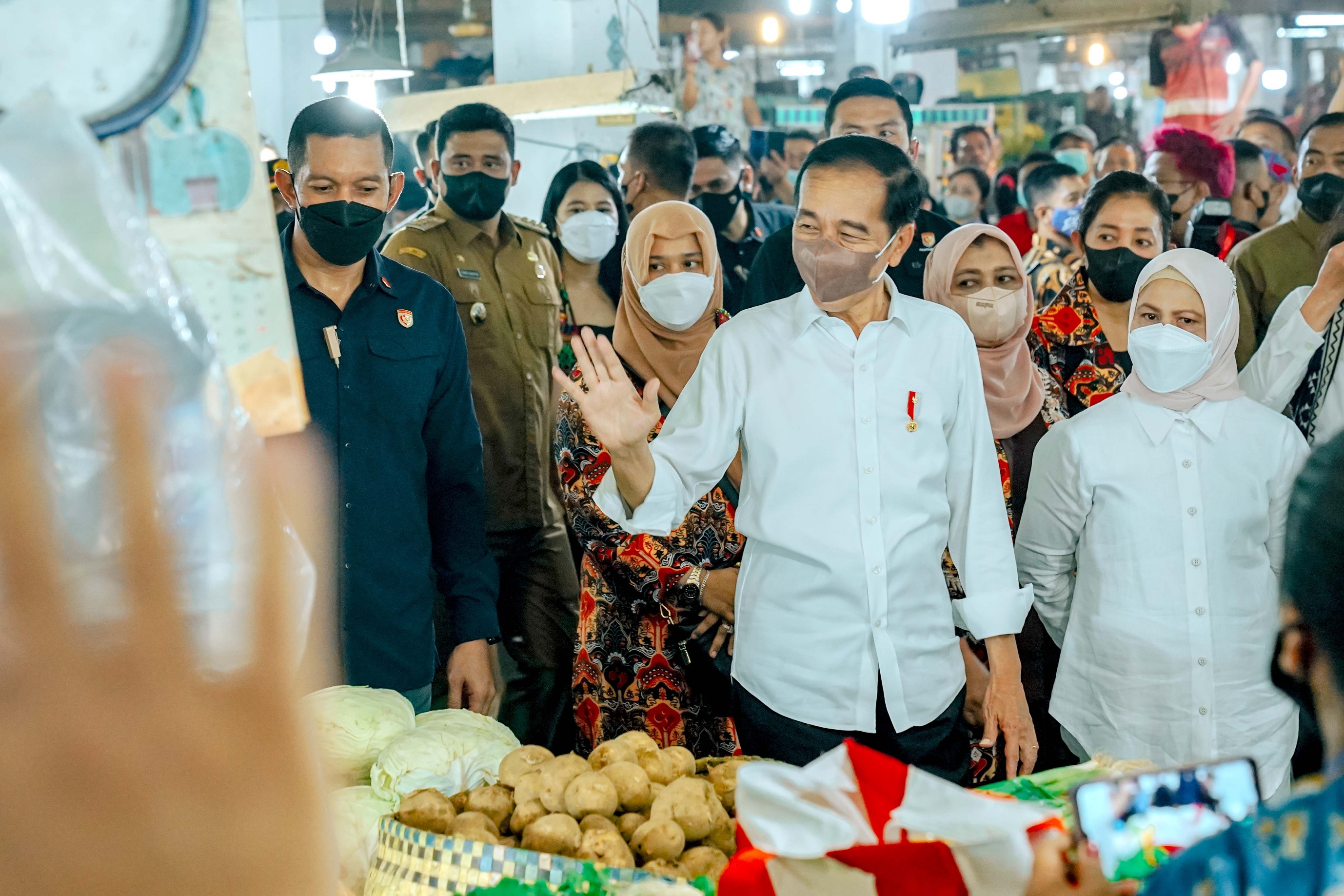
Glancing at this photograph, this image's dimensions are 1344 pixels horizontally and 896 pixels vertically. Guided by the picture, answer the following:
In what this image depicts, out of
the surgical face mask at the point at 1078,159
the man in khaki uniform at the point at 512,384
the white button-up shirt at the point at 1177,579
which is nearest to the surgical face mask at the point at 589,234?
the man in khaki uniform at the point at 512,384

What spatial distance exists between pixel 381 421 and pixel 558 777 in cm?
104

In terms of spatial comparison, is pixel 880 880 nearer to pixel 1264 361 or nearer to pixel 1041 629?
pixel 1041 629

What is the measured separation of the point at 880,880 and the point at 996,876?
12 cm

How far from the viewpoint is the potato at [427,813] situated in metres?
1.69

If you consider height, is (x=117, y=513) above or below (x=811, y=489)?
above

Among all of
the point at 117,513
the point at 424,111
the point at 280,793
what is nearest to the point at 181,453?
the point at 117,513

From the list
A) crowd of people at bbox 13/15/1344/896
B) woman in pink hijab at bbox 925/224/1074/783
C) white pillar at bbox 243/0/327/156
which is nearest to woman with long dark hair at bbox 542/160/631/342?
crowd of people at bbox 13/15/1344/896

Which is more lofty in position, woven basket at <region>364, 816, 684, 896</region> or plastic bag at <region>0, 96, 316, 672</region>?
plastic bag at <region>0, 96, 316, 672</region>

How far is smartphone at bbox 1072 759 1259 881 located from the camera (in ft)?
4.12

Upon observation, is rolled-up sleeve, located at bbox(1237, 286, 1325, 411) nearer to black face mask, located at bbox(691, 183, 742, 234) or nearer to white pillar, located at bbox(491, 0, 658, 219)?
black face mask, located at bbox(691, 183, 742, 234)

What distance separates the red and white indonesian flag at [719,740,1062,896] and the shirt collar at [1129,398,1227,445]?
1.35 metres

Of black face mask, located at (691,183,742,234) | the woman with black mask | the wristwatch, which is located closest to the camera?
the wristwatch

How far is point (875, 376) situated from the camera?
A: 2.22 m

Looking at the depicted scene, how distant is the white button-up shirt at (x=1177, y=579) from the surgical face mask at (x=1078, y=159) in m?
5.34
